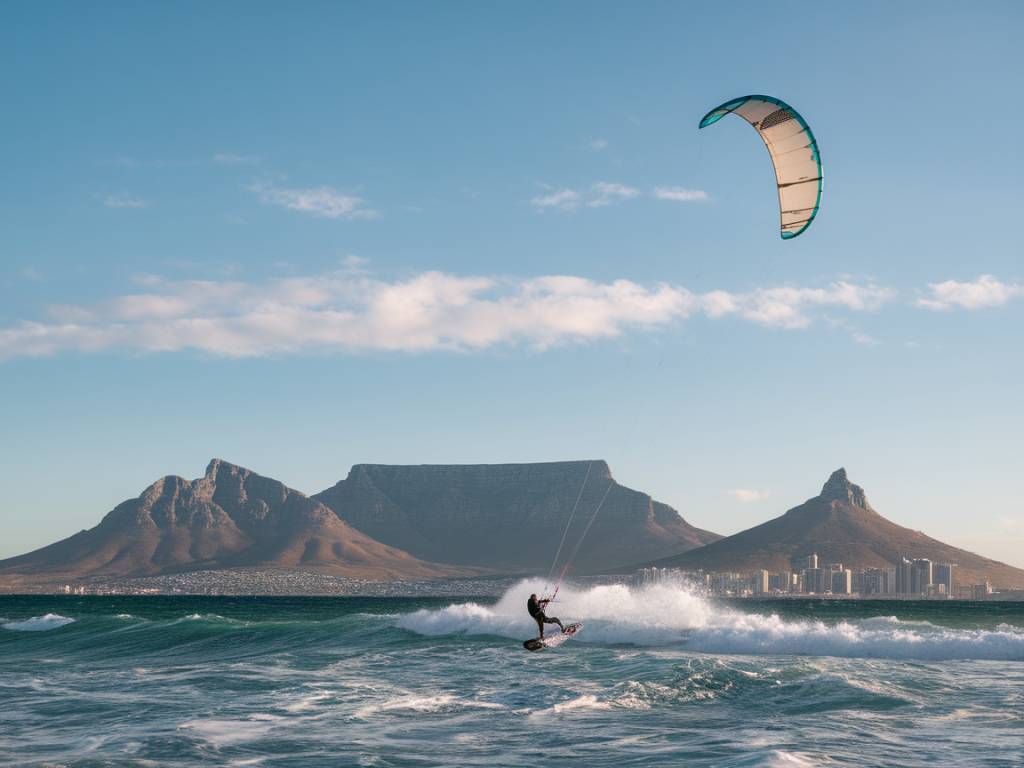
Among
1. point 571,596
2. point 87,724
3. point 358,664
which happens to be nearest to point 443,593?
point 571,596

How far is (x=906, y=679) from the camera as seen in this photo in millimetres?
28375

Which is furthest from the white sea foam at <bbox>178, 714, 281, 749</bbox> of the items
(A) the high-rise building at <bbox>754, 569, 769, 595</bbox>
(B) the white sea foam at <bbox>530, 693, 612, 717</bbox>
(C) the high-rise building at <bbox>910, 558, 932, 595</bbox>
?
(C) the high-rise building at <bbox>910, 558, 932, 595</bbox>

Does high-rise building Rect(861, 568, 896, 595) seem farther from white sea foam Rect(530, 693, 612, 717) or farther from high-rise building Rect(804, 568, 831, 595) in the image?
white sea foam Rect(530, 693, 612, 717)

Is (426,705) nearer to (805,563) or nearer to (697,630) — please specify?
(697,630)

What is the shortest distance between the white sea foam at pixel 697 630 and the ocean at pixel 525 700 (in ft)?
0.40

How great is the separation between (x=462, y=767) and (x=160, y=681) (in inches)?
630

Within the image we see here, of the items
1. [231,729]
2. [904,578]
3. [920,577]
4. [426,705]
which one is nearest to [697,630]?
[426,705]

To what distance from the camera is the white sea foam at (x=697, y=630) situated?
1426 inches

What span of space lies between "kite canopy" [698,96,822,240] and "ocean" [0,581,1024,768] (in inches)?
430

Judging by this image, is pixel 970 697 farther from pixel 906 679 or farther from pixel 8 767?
pixel 8 767

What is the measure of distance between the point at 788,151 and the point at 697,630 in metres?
26.5

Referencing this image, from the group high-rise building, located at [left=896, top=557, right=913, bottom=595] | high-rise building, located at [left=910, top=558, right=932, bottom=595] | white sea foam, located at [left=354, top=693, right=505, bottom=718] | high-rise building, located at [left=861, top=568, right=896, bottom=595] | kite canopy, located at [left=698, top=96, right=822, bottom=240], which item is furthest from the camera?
high-rise building, located at [left=910, top=558, right=932, bottom=595]

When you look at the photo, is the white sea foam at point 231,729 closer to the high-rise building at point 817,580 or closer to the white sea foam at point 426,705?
the white sea foam at point 426,705

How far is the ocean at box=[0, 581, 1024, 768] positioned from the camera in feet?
62.3
